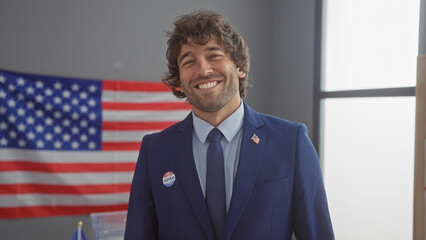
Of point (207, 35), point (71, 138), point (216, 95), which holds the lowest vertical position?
point (71, 138)

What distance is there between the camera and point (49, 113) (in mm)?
2605

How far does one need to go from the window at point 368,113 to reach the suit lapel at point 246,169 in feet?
4.92

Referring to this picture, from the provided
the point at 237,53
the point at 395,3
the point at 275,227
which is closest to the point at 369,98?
the point at 395,3

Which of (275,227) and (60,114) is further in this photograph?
(60,114)

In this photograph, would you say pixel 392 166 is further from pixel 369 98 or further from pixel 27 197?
pixel 27 197

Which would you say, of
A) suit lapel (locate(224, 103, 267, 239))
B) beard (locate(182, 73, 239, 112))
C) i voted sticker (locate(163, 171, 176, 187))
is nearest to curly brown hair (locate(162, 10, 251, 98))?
beard (locate(182, 73, 239, 112))

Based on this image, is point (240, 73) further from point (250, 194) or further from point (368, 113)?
point (368, 113)

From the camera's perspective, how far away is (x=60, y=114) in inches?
104

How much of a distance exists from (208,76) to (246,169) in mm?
321

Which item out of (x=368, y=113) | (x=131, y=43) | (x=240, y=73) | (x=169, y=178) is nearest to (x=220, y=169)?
(x=169, y=178)

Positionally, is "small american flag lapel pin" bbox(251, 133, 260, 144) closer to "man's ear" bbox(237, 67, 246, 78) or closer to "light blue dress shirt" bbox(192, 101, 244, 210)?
"light blue dress shirt" bbox(192, 101, 244, 210)

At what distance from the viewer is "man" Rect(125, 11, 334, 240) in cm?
98

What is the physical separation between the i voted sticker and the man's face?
233 mm

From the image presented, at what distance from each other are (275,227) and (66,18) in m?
2.43
